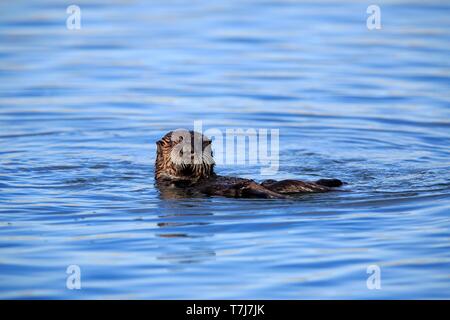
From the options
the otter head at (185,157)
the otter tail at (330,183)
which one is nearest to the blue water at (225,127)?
the otter tail at (330,183)

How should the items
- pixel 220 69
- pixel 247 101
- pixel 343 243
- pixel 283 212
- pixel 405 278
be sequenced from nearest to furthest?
pixel 405 278 < pixel 343 243 < pixel 283 212 < pixel 247 101 < pixel 220 69

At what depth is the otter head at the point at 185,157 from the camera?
9141 mm

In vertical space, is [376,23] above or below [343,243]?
above

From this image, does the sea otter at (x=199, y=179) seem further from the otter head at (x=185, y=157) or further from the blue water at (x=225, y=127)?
the blue water at (x=225, y=127)

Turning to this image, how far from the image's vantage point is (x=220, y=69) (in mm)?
15852

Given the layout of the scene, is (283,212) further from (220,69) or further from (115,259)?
(220,69)

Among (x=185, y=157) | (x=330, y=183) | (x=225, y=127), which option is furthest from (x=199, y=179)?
(x=225, y=127)

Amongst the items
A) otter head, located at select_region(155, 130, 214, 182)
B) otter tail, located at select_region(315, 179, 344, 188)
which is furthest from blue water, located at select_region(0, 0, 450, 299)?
otter head, located at select_region(155, 130, 214, 182)

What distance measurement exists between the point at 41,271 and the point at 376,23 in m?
12.5

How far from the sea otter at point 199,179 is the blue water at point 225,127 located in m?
0.12
